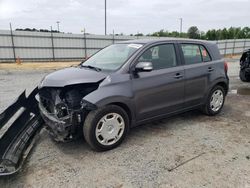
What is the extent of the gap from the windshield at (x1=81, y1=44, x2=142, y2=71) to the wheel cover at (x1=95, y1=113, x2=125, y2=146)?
806mm

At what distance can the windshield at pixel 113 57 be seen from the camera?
386 centimetres

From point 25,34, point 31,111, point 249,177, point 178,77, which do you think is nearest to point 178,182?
point 249,177

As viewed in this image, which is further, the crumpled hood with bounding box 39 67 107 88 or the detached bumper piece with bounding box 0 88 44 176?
the crumpled hood with bounding box 39 67 107 88

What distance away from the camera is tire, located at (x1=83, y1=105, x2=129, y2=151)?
333 cm

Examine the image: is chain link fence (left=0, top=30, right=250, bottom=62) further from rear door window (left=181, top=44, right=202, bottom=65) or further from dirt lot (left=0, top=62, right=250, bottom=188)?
rear door window (left=181, top=44, right=202, bottom=65)

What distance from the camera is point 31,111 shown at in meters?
4.07

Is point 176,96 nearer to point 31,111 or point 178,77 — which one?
point 178,77

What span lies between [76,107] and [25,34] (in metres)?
17.9

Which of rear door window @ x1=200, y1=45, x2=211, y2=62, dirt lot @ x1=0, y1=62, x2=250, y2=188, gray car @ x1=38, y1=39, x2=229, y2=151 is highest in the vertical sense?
rear door window @ x1=200, y1=45, x2=211, y2=62

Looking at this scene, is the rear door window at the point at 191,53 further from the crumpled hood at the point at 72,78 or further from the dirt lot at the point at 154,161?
the crumpled hood at the point at 72,78

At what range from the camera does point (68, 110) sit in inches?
134

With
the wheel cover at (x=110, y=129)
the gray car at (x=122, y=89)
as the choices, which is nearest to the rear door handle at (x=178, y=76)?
the gray car at (x=122, y=89)

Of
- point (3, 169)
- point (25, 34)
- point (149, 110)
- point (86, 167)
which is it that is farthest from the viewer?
point (25, 34)

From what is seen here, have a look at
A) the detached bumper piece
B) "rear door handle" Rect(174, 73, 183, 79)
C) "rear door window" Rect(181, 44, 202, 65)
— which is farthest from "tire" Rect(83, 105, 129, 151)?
"rear door window" Rect(181, 44, 202, 65)
